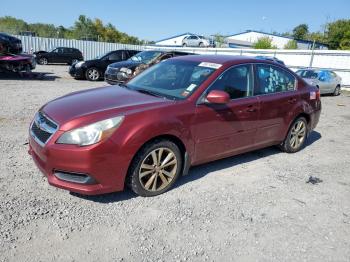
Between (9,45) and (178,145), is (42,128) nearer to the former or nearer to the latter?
(178,145)

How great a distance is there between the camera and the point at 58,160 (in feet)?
11.5

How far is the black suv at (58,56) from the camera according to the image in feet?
84.7

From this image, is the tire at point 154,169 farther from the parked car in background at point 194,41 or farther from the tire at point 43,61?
the parked car in background at point 194,41

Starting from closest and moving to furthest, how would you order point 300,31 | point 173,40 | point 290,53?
point 290,53, point 173,40, point 300,31

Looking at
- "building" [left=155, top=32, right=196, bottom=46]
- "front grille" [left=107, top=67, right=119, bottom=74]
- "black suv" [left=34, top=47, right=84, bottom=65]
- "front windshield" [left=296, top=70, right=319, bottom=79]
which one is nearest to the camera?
"front grille" [left=107, top=67, right=119, bottom=74]

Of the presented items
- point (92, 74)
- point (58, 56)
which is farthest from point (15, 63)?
point (58, 56)

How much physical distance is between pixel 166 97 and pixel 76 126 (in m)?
1.24

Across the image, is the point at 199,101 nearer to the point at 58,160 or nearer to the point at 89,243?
the point at 58,160

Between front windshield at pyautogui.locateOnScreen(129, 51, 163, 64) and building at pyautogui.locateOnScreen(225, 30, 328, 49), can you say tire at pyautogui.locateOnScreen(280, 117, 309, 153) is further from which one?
building at pyautogui.locateOnScreen(225, 30, 328, 49)

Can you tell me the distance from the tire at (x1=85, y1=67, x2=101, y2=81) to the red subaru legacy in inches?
455

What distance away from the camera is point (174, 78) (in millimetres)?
4734

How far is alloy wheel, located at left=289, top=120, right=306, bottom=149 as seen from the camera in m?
6.00

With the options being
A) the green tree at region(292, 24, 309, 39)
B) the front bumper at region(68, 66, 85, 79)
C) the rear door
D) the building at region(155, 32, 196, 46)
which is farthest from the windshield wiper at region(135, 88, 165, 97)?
the green tree at region(292, 24, 309, 39)

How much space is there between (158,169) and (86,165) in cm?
90
